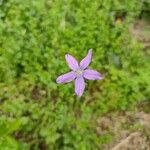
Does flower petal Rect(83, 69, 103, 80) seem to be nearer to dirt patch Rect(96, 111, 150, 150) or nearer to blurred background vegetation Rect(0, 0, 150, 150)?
blurred background vegetation Rect(0, 0, 150, 150)

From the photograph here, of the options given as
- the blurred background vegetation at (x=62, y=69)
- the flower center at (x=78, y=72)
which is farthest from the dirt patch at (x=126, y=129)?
the flower center at (x=78, y=72)

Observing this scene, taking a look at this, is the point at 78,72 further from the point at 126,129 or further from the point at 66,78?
the point at 126,129

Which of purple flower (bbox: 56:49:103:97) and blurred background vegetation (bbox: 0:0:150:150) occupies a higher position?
purple flower (bbox: 56:49:103:97)

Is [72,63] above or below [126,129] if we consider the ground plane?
above

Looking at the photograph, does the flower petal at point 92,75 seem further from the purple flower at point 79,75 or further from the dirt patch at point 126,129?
the dirt patch at point 126,129

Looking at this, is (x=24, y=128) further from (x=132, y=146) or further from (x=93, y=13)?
(x=93, y=13)

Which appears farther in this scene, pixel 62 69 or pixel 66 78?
pixel 62 69

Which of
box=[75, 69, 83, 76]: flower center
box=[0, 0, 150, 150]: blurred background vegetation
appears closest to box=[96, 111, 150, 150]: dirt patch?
box=[0, 0, 150, 150]: blurred background vegetation

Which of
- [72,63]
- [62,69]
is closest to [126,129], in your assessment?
[62,69]
